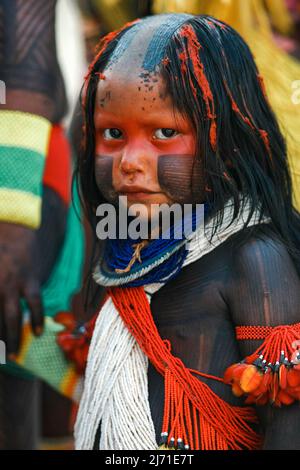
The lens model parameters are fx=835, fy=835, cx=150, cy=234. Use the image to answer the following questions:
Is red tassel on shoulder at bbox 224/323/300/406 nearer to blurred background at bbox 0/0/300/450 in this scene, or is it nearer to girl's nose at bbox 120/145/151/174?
girl's nose at bbox 120/145/151/174

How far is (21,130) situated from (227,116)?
2.01ft

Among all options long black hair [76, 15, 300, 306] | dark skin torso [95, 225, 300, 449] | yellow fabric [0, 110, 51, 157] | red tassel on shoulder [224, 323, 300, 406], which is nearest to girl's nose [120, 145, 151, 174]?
long black hair [76, 15, 300, 306]

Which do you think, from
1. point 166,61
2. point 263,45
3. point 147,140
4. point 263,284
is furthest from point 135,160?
point 263,45

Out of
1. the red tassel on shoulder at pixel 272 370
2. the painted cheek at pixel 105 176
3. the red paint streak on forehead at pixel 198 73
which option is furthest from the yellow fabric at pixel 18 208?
the red tassel on shoulder at pixel 272 370

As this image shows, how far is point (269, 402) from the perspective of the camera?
151cm

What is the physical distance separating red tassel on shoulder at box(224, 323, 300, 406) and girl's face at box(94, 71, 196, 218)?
0.32 metres

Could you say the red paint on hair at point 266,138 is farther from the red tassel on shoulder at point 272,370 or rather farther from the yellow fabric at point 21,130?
the yellow fabric at point 21,130

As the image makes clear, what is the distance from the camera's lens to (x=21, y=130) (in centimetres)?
200

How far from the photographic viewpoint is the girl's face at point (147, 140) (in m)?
1.55

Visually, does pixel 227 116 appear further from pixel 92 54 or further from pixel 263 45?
pixel 92 54

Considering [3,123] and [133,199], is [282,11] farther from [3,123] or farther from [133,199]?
[133,199]

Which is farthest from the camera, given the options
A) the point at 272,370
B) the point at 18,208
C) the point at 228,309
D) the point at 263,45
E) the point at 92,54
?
the point at 92,54

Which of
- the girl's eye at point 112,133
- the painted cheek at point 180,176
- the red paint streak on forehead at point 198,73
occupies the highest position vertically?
the red paint streak on forehead at point 198,73

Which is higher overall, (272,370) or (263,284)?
(263,284)
